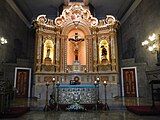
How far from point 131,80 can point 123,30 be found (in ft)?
16.3

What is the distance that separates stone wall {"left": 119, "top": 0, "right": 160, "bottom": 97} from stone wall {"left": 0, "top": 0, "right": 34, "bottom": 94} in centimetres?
809

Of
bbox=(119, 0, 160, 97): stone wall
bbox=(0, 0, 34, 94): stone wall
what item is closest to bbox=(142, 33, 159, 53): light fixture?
bbox=(119, 0, 160, 97): stone wall

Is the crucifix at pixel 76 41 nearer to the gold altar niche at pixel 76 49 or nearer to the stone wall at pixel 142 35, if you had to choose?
the gold altar niche at pixel 76 49

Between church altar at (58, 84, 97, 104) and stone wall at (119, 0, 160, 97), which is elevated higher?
stone wall at (119, 0, 160, 97)

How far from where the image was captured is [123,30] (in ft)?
49.9

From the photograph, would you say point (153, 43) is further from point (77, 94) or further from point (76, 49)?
point (76, 49)

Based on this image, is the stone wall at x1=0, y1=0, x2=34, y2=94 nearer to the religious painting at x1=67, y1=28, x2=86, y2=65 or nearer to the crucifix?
the religious painting at x1=67, y1=28, x2=86, y2=65

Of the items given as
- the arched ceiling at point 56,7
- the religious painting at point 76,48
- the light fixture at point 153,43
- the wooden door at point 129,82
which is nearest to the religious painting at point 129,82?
the wooden door at point 129,82

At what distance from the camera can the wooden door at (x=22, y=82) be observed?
40.1ft

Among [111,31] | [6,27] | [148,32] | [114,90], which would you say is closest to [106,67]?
[114,90]

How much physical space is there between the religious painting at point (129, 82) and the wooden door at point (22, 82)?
7.26 meters

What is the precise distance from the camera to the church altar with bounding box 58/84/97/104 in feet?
25.6

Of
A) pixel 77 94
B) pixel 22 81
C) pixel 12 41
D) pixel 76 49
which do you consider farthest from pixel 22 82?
pixel 77 94

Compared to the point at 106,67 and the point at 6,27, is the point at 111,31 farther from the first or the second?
the point at 6,27
